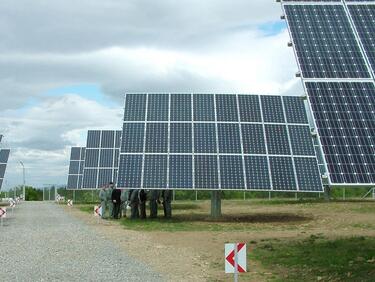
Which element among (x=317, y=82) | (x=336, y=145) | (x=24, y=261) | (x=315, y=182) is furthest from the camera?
(x=315, y=182)

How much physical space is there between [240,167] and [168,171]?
2.89 m

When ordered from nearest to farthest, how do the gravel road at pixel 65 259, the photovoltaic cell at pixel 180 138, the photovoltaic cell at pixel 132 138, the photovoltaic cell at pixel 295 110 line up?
1. the gravel road at pixel 65 259
2. the photovoltaic cell at pixel 180 138
3. the photovoltaic cell at pixel 132 138
4. the photovoltaic cell at pixel 295 110

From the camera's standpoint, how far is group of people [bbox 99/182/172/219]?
27.5 metres

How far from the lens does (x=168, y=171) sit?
2358 centimetres

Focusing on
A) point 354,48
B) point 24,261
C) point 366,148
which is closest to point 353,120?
point 366,148

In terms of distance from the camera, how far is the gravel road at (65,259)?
11.8 meters

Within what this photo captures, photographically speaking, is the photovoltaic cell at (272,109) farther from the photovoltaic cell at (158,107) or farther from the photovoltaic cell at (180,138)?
the photovoltaic cell at (158,107)

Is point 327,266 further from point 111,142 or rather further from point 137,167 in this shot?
point 111,142

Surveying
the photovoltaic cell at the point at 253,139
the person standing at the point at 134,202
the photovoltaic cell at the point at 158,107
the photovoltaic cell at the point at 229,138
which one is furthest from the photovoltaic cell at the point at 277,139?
the person standing at the point at 134,202

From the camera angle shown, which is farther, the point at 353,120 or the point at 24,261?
the point at 353,120

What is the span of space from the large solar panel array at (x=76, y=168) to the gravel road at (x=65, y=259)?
3074 cm

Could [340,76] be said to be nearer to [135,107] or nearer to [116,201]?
[135,107]

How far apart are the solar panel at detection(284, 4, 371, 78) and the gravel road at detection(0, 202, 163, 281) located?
836cm

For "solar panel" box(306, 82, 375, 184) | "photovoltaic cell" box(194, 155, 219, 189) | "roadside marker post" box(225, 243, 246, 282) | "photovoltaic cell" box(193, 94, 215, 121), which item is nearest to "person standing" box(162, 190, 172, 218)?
"photovoltaic cell" box(194, 155, 219, 189)
